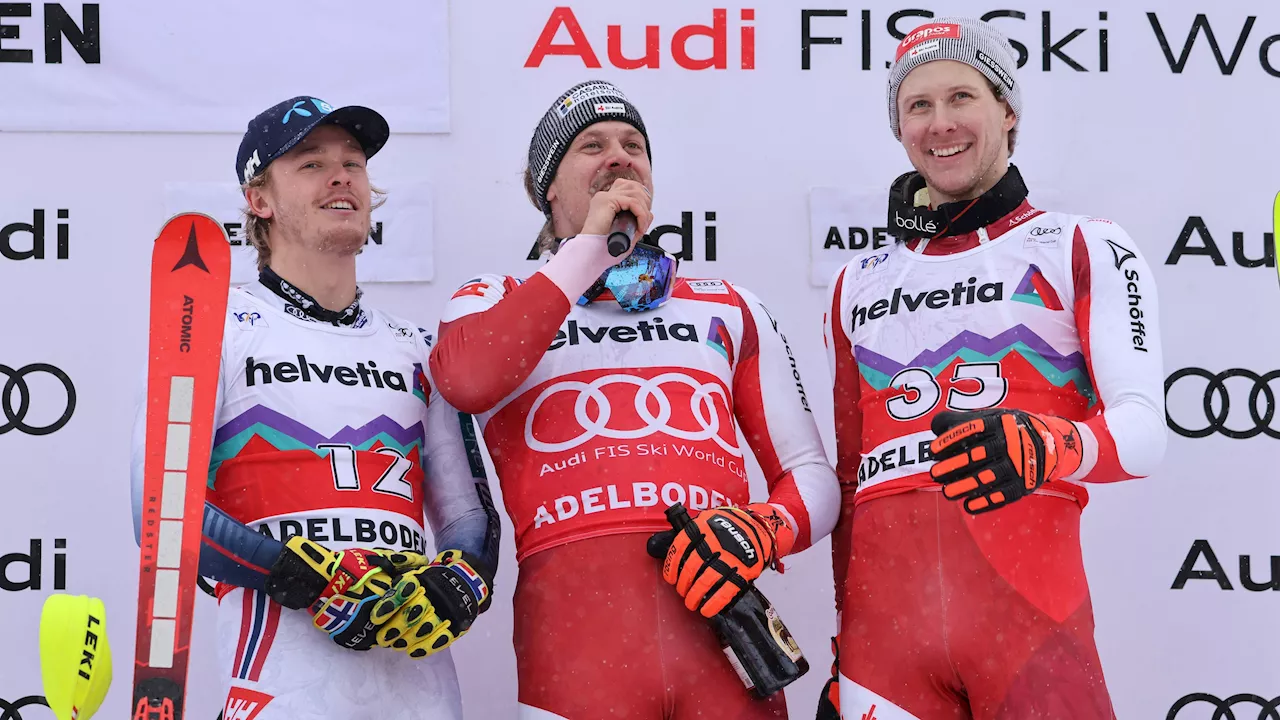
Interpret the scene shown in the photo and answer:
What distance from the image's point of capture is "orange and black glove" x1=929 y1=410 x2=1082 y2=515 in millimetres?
2236

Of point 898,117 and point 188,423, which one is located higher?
point 898,117

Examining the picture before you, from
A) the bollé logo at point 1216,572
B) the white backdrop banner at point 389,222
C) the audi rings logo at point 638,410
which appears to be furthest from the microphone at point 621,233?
the bollé logo at point 1216,572

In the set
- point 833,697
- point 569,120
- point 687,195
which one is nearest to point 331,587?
point 833,697

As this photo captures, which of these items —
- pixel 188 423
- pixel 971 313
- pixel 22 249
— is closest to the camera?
pixel 188 423

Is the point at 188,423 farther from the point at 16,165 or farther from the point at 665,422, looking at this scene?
the point at 16,165

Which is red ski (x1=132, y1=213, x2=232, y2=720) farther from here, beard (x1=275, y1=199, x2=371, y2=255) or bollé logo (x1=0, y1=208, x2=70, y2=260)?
bollé logo (x1=0, y1=208, x2=70, y2=260)

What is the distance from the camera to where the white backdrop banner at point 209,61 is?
12.1 ft

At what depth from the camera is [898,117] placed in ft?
9.53

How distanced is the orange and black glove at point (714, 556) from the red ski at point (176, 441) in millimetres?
845

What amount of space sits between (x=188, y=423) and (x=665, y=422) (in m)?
0.91

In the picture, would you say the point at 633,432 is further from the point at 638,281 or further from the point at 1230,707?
the point at 1230,707

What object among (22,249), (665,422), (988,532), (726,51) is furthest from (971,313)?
(22,249)

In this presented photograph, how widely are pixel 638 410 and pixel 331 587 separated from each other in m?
0.69

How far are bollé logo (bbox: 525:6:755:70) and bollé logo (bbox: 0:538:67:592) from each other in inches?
70.9
